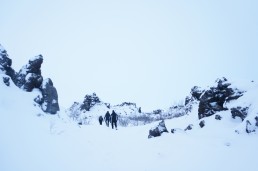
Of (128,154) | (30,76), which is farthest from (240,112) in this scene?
(30,76)

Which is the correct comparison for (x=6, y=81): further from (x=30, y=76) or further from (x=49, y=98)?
(x=49, y=98)

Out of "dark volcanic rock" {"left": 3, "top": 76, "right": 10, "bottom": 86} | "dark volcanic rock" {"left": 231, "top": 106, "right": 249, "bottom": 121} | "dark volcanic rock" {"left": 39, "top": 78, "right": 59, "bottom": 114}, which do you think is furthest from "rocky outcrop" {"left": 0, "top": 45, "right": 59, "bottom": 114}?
"dark volcanic rock" {"left": 231, "top": 106, "right": 249, "bottom": 121}

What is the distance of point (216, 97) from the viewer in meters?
20.4

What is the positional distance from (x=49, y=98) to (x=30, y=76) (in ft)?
10.2

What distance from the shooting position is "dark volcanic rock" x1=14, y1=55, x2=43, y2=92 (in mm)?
25312

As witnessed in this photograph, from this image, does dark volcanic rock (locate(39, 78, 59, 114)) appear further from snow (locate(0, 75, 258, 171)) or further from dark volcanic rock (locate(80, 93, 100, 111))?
dark volcanic rock (locate(80, 93, 100, 111))

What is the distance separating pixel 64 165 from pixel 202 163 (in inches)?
208

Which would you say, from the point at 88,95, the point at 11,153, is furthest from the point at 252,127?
the point at 88,95

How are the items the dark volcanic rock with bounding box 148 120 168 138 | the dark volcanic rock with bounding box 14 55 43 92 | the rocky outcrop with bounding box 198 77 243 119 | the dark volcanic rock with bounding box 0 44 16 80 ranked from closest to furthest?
the dark volcanic rock with bounding box 148 120 168 138 → the rocky outcrop with bounding box 198 77 243 119 → the dark volcanic rock with bounding box 0 44 16 80 → the dark volcanic rock with bounding box 14 55 43 92

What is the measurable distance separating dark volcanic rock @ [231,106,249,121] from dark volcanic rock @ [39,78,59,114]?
17746 mm

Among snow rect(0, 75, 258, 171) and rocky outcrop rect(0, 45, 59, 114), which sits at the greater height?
rocky outcrop rect(0, 45, 59, 114)

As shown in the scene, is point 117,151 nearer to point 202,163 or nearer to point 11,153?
point 202,163

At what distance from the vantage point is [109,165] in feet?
32.3

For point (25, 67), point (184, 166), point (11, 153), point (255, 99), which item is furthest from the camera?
point (25, 67)
